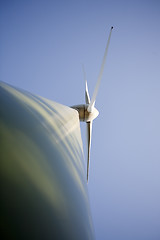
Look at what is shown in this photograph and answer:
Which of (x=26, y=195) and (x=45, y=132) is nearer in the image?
(x=26, y=195)

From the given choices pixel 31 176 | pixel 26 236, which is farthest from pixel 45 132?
pixel 26 236

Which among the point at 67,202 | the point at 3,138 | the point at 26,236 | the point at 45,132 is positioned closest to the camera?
the point at 26,236

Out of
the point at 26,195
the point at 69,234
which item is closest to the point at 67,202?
Answer: the point at 69,234

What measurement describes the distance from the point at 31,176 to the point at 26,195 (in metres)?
0.05

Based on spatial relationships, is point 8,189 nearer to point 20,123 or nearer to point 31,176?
point 31,176

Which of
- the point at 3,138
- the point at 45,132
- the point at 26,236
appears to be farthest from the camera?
A: the point at 45,132

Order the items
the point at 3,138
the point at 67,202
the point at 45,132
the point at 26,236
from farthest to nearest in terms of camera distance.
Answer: the point at 45,132, the point at 67,202, the point at 3,138, the point at 26,236

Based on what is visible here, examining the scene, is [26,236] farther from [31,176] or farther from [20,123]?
[20,123]

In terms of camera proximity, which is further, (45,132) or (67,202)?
(45,132)

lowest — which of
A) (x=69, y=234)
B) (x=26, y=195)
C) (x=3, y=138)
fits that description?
(x=69, y=234)

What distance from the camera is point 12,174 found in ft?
1.32

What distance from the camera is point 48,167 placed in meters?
0.55

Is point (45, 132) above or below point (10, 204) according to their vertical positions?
above

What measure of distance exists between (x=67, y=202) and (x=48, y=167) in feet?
0.35
